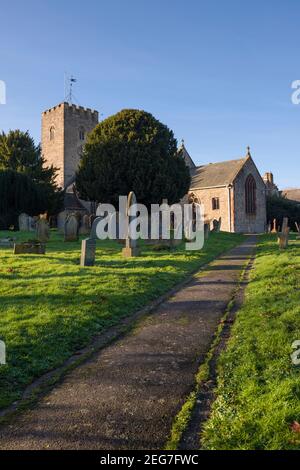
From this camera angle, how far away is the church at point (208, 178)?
43.4 meters

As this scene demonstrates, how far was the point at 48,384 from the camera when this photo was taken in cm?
438

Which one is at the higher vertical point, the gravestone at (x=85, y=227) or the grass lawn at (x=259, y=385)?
the gravestone at (x=85, y=227)

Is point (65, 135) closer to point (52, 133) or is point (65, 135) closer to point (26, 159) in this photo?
point (52, 133)

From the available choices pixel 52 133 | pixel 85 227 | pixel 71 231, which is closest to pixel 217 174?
pixel 52 133

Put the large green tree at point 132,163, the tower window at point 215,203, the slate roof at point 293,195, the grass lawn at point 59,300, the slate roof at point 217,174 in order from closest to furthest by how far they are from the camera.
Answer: the grass lawn at point 59,300, the large green tree at point 132,163, the slate roof at point 217,174, the tower window at point 215,203, the slate roof at point 293,195

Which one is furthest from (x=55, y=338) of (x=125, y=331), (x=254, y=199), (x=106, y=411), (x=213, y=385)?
(x=254, y=199)

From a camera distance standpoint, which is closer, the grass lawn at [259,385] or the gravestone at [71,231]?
the grass lawn at [259,385]

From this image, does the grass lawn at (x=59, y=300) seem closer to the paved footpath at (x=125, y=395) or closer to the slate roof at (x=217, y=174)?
the paved footpath at (x=125, y=395)

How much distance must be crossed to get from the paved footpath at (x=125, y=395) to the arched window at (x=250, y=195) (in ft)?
132

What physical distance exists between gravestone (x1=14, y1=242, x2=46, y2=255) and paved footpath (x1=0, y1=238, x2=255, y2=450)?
947 centimetres

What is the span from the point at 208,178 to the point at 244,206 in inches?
241

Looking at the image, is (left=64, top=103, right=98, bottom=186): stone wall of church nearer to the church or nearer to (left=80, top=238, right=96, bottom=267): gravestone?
the church

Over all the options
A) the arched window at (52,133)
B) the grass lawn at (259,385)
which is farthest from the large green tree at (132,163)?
the grass lawn at (259,385)

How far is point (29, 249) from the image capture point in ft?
49.3
